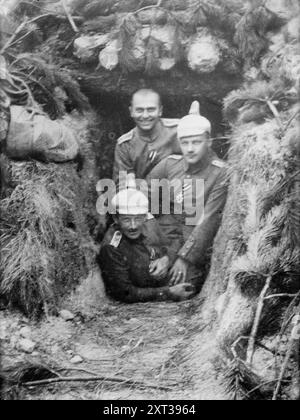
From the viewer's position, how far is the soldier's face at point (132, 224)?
340 centimetres

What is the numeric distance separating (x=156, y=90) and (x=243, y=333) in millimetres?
1351

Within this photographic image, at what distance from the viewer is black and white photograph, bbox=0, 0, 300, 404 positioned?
3.00 m

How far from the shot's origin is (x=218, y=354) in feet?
9.97

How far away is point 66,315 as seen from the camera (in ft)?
10.9

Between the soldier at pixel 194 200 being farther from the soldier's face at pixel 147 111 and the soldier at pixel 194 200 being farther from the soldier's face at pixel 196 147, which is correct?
the soldier's face at pixel 147 111

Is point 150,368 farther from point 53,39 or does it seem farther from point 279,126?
point 53,39

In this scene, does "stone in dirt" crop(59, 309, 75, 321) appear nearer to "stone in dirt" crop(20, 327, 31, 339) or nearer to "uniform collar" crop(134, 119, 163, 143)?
"stone in dirt" crop(20, 327, 31, 339)

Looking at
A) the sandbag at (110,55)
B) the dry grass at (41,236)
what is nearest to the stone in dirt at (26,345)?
the dry grass at (41,236)

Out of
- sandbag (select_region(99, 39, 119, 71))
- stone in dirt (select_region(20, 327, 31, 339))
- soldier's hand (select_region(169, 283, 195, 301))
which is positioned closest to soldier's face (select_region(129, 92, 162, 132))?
sandbag (select_region(99, 39, 119, 71))

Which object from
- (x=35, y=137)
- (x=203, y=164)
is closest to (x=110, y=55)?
(x=35, y=137)

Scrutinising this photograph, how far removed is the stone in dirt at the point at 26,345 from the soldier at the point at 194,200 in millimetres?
758

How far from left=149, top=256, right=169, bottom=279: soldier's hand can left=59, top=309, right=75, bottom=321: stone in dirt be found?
1.47ft

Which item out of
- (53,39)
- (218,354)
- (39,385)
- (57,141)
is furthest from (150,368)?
(53,39)
